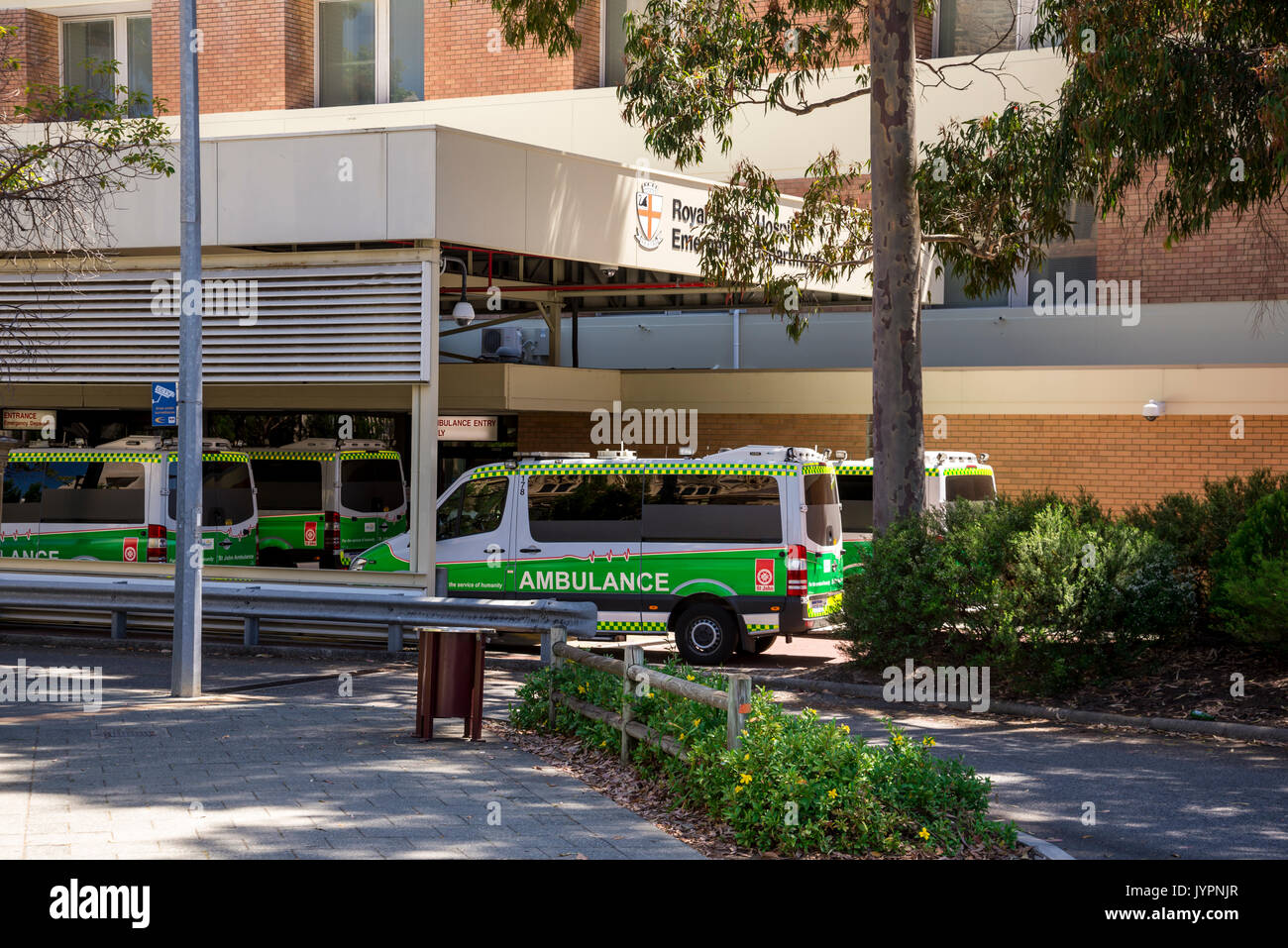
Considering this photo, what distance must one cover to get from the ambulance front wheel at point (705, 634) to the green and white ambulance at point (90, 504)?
768 cm

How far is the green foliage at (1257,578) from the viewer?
39.9 feet

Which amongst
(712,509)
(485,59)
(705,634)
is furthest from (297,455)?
(485,59)

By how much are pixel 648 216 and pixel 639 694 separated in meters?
10.5

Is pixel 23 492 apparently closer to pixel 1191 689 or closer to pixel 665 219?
pixel 665 219

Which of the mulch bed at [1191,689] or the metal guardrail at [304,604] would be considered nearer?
the mulch bed at [1191,689]

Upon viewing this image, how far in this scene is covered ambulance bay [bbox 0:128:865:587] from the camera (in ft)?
51.5

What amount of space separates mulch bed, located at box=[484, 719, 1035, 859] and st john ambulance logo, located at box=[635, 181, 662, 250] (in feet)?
28.2

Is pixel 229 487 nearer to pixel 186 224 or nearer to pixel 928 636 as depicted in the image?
pixel 186 224

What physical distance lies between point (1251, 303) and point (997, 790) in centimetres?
1608

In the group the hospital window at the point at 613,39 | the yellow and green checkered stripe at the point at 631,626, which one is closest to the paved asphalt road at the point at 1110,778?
the yellow and green checkered stripe at the point at 631,626

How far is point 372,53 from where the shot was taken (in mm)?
30516

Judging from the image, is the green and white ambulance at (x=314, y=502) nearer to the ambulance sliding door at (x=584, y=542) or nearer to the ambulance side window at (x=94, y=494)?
the ambulance side window at (x=94, y=494)

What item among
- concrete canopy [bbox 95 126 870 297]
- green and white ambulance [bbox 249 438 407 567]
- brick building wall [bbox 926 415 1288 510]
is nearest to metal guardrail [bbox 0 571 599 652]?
concrete canopy [bbox 95 126 870 297]

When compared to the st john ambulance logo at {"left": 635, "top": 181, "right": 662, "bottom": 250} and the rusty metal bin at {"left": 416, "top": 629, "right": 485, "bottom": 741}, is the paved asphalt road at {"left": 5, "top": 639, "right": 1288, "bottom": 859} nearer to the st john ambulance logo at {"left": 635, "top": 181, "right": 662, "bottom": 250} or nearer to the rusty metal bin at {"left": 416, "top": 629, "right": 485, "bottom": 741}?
the rusty metal bin at {"left": 416, "top": 629, "right": 485, "bottom": 741}
